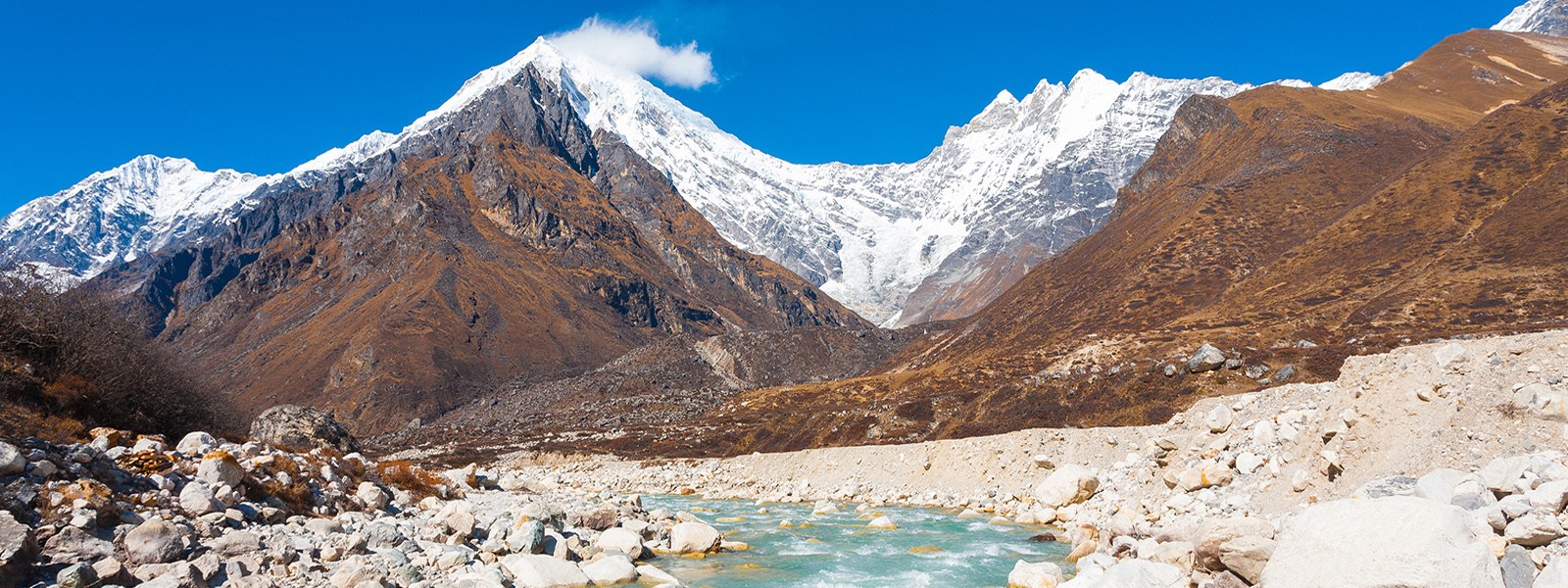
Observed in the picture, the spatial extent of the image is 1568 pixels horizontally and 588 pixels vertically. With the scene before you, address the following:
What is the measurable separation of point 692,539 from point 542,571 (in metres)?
7.27

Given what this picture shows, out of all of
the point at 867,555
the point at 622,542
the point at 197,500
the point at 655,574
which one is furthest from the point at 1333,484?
the point at 197,500

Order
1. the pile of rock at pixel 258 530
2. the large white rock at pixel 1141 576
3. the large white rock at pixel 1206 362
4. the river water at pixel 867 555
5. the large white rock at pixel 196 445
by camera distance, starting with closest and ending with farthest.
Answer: the pile of rock at pixel 258 530 < the large white rock at pixel 1141 576 < the large white rock at pixel 196 445 < the river water at pixel 867 555 < the large white rock at pixel 1206 362

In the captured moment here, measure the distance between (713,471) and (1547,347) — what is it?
5289 cm

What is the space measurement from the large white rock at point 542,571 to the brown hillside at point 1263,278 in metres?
50.4

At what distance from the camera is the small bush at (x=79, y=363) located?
22.4 m

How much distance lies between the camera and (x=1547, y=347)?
63.5 ft

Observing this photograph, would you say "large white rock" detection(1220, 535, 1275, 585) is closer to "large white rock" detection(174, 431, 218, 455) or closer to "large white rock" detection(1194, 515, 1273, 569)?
"large white rock" detection(1194, 515, 1273, 569)

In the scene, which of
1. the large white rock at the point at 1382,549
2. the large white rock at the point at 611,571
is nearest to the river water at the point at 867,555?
the large white rock at the point at 611,571

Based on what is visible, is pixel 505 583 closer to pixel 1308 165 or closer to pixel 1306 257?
pixel 1306 257

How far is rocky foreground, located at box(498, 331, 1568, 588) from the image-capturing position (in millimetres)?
11242

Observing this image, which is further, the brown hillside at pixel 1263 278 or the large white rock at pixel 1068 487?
the brown hillside at pixel 1263 278

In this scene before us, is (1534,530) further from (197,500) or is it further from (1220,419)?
(197,500)

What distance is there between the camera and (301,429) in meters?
45.5

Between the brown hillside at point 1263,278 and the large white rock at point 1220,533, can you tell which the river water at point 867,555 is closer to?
the large white rock at point 1220,533
